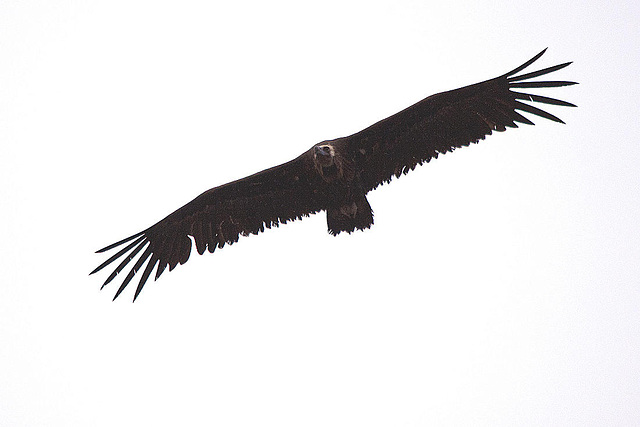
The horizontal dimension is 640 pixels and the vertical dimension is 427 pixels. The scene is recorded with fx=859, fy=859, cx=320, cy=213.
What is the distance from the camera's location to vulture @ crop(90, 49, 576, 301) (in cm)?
1259

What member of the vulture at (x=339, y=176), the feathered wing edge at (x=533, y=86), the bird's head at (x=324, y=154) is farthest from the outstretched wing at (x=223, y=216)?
the feathered wing edge at (x=533, y=86)

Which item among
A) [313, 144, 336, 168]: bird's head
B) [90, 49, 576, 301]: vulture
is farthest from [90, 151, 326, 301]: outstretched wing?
[313, 144, 336, 168]: bird's head

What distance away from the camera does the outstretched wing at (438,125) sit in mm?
12469

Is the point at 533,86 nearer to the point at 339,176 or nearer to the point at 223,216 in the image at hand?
the point at 339,176

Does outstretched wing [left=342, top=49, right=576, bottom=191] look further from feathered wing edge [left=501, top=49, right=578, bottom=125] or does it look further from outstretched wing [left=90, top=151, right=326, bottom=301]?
outstretched wing [left=90, top=151, right=326, bottom=301]

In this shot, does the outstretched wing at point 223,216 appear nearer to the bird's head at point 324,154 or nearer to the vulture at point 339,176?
the vulture at point 339,176

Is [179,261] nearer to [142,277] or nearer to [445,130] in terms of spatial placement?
[142,277]

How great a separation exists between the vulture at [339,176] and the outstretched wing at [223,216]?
0.05ft

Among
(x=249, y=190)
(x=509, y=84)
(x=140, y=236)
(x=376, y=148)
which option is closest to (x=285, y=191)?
(x=249, y=190)

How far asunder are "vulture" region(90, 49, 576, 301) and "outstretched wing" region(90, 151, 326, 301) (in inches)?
0.6

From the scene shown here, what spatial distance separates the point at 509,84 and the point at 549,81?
655 millimetres

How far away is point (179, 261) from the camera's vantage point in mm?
14086

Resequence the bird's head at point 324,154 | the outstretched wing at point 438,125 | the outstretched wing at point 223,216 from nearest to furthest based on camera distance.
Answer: the outstretched wing at point 438,125 < the bird's head at point 324,154 < the outstretched wing at point 223,216

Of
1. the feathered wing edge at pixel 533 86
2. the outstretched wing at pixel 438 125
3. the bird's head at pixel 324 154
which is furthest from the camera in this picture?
the bird's head at pixel 324 154
